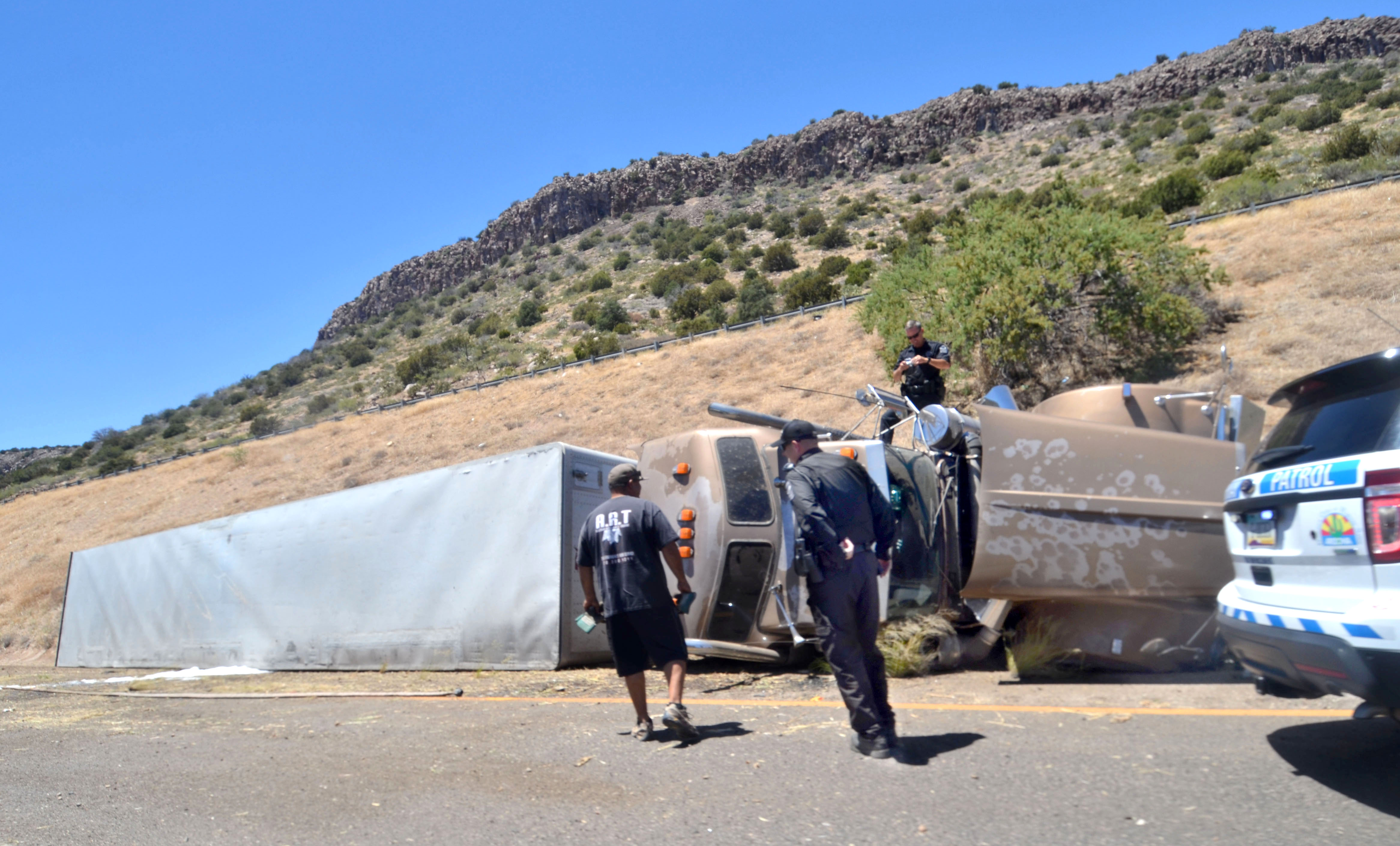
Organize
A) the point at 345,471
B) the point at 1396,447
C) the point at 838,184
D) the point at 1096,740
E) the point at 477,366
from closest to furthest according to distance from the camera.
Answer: the point at 1396,447 → the point at 1096,740 → the point at 345,471 → the point at 477,366 → the point at 838,184

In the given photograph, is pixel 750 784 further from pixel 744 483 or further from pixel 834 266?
pixel 834 266

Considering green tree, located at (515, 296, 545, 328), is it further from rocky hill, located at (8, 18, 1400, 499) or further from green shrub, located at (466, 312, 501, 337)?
green shrub, located at (466, 312, 501, 337)

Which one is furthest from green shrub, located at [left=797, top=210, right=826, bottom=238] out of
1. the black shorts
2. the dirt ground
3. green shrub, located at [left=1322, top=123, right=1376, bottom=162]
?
the black shorts

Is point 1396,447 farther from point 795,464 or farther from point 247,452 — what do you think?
point 247,452

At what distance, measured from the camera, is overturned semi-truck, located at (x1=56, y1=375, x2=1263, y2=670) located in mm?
5477

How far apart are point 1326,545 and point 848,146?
3092 inches

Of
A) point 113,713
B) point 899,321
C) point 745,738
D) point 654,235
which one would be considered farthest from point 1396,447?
point 654,235

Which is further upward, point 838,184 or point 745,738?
point 838,184

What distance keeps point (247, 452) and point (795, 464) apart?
36861 millimetres

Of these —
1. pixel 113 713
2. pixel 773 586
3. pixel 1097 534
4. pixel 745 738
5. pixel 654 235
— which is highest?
pixel 654 235

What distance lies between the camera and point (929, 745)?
4.44 metres

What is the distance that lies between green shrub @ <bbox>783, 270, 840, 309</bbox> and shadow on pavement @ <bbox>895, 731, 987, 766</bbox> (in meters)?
33.1

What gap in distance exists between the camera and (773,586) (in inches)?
260

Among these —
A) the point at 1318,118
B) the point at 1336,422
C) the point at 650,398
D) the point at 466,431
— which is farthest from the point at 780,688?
the point at 1318,118
